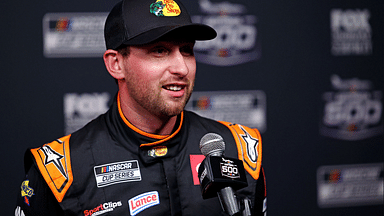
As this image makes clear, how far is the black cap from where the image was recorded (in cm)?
94

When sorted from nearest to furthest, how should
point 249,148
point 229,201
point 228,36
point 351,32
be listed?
point 229,201 < point 249,148 < point 228,36 < point 351,32

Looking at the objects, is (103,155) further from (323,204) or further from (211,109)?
(323,204)

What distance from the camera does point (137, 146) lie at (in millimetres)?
1046

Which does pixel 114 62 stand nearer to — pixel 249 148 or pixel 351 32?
pixel 249 148

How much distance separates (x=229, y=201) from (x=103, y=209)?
0.49m

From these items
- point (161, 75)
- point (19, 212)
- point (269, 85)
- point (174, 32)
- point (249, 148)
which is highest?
point (174, 32)

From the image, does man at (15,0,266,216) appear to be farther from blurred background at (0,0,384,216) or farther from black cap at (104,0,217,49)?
blurred background at (0,0,384,216)

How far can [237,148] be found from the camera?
1169 mm

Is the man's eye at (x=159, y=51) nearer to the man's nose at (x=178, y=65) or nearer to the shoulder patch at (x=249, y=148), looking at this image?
the man's nose at (x=178, y=65)

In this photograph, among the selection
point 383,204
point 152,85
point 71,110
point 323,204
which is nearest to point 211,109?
point 71,110

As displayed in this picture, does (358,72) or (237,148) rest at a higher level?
(358,72)

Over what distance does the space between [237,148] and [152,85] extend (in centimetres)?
38

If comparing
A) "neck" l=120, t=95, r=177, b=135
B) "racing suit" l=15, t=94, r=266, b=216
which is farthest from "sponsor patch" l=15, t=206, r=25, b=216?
"neck" l=120, t=95, r=177, b=135

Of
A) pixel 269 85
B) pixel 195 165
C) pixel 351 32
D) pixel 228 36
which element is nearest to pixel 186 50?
pixel 195 165
